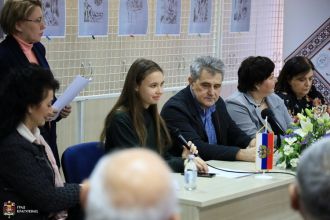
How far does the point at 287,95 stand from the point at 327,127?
140cm

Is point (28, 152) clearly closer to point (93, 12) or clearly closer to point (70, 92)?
point (70, 92)

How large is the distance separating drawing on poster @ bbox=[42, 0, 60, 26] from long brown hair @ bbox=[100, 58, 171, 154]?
3.34ft

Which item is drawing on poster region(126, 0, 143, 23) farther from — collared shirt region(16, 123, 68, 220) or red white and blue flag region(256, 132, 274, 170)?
collared shirt region(16, 123, 68, 220)

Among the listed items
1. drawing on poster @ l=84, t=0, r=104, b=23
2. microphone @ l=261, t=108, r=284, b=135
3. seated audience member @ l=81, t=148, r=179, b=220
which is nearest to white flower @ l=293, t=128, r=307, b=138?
microphone @ l=261, t=108, r=284, b=135

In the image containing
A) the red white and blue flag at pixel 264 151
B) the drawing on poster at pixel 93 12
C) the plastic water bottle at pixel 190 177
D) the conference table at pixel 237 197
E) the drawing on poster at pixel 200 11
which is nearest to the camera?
the conference table at pixel 237 197

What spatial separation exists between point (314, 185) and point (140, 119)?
221 centimetres

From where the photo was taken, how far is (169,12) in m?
5.50

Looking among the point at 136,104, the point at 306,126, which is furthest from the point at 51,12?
the point at 306,126

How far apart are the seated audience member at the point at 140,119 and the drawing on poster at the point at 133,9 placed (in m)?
1.41

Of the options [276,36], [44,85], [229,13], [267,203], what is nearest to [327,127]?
[267,203]

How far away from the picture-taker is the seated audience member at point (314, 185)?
4.85 feet

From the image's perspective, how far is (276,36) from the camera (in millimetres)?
7027

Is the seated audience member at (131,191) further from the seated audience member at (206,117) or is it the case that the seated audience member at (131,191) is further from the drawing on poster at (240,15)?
the drawing on poster at (240,15)

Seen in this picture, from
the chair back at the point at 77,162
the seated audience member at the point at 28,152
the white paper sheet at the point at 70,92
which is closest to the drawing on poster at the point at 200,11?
the white paper sheet at the point at 70,92
